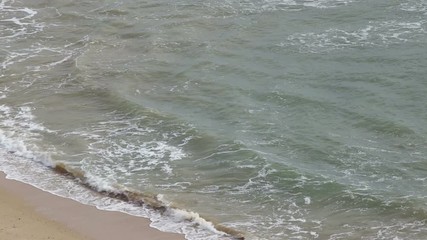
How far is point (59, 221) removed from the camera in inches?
681

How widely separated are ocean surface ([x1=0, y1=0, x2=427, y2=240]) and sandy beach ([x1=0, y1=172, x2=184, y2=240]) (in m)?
0.38

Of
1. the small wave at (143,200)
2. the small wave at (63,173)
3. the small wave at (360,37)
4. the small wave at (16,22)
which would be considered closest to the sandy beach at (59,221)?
the small wave at (63,173)

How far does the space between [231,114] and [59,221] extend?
6.80 m

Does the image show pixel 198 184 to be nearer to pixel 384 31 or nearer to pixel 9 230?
pixel 9 230

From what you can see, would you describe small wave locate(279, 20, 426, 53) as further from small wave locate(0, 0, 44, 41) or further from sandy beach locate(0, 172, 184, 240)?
sandy beach locate(0, 172, 184, 240)

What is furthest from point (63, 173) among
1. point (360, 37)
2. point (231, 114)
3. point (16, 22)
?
point (16, 22)

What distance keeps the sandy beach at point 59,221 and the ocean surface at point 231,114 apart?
384mm

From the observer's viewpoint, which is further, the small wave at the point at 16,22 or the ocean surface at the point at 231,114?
the small wave at the point at 16,22

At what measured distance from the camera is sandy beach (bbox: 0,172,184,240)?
16.6 m

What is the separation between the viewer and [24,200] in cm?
1839

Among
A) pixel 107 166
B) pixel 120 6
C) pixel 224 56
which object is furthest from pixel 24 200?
pixel 120 6

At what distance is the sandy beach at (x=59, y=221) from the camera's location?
16562mm

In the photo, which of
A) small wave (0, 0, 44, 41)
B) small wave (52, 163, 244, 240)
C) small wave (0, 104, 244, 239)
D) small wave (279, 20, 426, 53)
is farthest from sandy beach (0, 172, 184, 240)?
small wave (0, 0, 44, 41)

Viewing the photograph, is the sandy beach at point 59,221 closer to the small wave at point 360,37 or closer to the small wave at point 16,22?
the small wave at point 360,37
